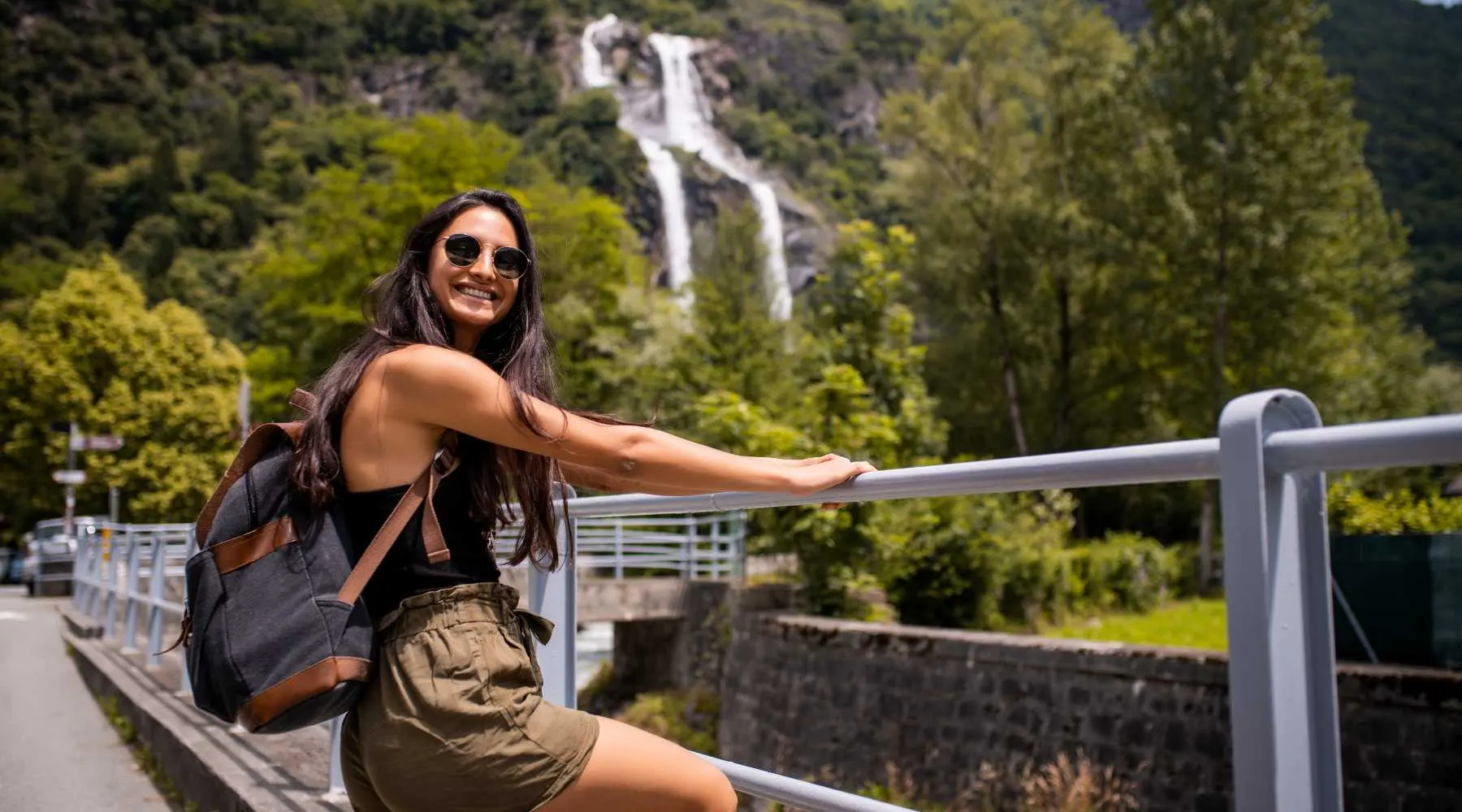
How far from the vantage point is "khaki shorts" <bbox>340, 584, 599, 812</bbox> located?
1.64 metres

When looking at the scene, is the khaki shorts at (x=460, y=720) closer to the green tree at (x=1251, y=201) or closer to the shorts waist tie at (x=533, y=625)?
the shorts waist tie at (x=533, y=625)

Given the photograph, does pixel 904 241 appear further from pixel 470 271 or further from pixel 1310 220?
pixel 470 271

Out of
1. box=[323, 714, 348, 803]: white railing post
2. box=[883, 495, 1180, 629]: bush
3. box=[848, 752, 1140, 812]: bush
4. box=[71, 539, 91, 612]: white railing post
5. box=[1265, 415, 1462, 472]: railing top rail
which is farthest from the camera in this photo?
box=[883, 495, 1180, 629]: bush

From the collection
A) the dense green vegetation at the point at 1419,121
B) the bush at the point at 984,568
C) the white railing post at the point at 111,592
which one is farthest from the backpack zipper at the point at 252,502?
the dense green vegetation at the point at 1419,121

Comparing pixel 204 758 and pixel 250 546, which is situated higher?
pixel 250 546

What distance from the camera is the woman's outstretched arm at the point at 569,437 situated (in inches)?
69.1

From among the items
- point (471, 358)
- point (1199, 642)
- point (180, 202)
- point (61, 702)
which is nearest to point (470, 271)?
point (471, 358)

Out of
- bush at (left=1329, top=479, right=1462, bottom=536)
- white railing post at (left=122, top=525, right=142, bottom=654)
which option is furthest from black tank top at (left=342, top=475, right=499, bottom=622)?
bush at (left=1329, top=479, right=1462, bottom=536)

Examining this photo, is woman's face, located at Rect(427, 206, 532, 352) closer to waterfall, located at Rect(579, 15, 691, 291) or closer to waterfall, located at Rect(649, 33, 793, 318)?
waterfall, located at Rect(579, 15, 691, 291)

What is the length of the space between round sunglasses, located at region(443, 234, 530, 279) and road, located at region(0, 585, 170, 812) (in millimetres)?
3407

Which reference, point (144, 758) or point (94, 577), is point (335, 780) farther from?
point (94, 577)

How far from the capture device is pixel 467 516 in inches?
73.2

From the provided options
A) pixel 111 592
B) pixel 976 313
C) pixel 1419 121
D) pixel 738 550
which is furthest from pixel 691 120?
pixel 111 592

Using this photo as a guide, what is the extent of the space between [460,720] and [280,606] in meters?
0.29
